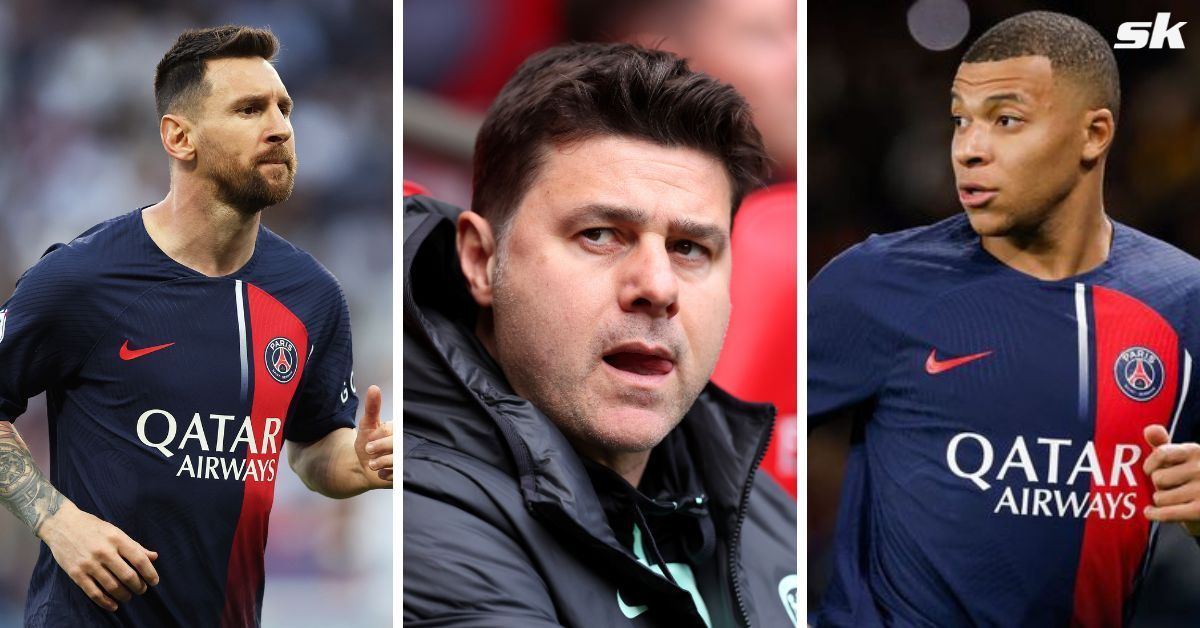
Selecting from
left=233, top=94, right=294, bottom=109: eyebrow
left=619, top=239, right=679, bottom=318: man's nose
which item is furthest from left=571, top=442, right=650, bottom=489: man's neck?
left=233, top=94, right=294, bottom=109: eyebrow

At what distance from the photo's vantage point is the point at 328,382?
7.11ft

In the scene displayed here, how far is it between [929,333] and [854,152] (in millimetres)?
362

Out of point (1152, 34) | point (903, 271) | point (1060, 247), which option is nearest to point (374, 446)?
point (903, 271)

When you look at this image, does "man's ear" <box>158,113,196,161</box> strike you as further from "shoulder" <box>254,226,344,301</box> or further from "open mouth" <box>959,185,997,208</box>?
"open mouth" <box>959,185,997,208</box>

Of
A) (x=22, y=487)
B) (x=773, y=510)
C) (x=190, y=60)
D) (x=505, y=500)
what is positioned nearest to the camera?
(x=505, y=500)

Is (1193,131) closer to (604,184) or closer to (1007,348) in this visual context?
(1007,348)

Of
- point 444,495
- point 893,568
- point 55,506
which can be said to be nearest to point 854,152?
point 893,568

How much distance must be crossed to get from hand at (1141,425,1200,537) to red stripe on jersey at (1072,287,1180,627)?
14 millimetres

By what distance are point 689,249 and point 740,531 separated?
19.8 inches

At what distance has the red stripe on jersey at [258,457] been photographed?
209 centimetres

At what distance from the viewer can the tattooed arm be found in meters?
1.98

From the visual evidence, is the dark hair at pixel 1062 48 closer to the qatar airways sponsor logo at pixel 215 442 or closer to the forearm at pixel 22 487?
the qatar airways sponsor logo at pixel 215 442

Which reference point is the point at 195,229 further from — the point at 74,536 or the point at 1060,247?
the point at 1060,247

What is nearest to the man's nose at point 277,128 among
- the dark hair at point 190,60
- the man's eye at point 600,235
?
the dark hair at point 190,60
